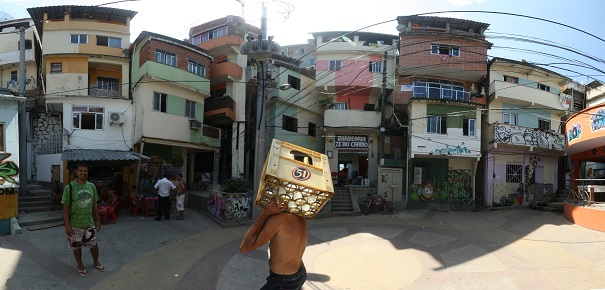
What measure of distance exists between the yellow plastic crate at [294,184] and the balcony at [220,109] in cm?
1701

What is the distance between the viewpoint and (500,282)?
20.8 ft

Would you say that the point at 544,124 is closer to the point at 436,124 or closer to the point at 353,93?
the point at 436,124

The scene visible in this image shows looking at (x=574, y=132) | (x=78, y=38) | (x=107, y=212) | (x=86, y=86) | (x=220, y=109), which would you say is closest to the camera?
(x=107, y=212)

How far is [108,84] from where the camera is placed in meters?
17.8

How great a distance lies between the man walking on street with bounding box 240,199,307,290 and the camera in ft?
10.1

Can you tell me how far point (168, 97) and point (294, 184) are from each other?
639 inches

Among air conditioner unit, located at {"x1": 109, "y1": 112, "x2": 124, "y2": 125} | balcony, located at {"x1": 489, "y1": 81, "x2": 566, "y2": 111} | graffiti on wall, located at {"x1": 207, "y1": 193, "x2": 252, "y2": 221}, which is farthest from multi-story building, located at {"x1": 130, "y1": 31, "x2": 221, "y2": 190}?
balcony, located at {"x1": 489, "y1": 81, "x2": 566, "y2": 111}


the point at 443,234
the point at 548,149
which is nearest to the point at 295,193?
the point at 443,234

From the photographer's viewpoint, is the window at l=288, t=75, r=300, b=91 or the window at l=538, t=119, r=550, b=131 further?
the window at l=288, t=75, r=300, b=91

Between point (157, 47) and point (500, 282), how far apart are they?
1720cm

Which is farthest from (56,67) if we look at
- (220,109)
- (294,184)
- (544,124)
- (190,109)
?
(544,124)

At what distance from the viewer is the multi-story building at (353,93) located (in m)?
20.6

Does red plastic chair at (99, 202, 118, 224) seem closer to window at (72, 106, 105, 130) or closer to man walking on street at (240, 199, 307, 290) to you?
window at (72, 106, 105, 130)

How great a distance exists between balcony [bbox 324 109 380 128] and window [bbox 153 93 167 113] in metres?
9.72
